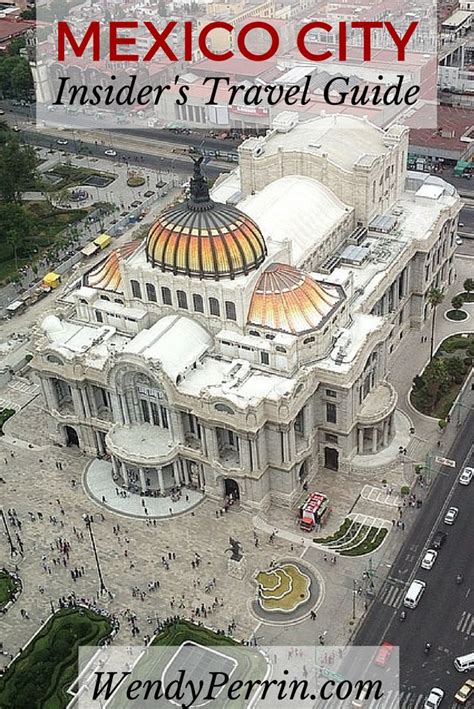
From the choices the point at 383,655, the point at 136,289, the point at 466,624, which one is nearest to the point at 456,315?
the point at 136,289

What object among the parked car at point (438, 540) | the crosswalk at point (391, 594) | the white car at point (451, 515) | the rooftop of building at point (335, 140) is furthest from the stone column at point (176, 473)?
the rooftop of building at point (335, 140)

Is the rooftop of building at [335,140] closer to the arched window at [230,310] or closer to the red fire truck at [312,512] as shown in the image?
the arched window at [230,310]

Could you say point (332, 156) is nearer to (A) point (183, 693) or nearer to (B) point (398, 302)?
(B) point (398, 302)

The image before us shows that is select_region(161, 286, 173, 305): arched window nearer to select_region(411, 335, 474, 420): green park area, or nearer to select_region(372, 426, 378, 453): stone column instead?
select_region(372, 426, 378, 453): stone column

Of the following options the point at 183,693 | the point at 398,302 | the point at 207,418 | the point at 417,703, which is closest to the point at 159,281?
the point at 207,418

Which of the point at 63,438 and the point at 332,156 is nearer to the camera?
the point at 63,438

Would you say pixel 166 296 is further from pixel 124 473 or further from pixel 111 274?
pixel 124 473
